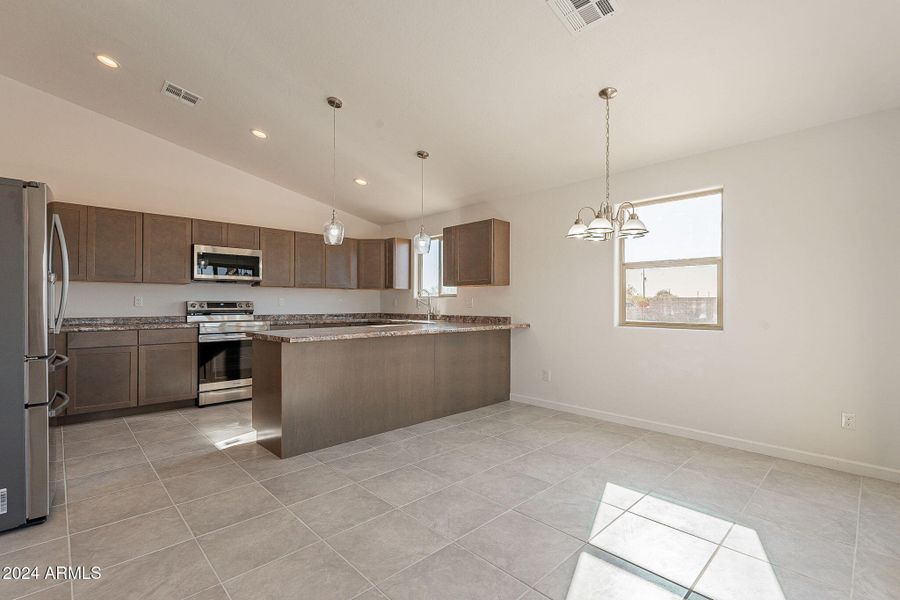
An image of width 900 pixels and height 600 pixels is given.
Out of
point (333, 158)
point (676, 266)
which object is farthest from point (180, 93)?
point (676, 266)

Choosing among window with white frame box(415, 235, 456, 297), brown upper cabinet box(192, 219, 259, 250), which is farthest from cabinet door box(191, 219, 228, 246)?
window with white frame box(415, 235, 456, 297)

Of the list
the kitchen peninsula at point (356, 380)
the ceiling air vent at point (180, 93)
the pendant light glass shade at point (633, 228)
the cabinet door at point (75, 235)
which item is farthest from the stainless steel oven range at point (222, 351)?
the pendant light glass shade at point (633, 228)

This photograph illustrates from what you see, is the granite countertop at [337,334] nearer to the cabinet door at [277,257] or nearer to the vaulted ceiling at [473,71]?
the vaulted ceiling at [473,71]

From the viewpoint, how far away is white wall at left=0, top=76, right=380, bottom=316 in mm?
4289

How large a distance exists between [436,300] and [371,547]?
4.27 m

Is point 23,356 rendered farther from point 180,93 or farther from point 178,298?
point 178,298

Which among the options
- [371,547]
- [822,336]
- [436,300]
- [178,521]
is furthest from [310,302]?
[822,336]

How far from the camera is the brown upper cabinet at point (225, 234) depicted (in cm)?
491

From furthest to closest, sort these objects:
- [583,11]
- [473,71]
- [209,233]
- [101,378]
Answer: [209,233] → [101,378] → [473,71] → [583,11]

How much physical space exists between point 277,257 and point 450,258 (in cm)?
227

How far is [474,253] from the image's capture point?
5.13 m

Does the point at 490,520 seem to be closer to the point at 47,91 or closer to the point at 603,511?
the point at 603,511

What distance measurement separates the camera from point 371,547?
6.63ft

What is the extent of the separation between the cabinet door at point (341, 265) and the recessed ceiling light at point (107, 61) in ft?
9.60
